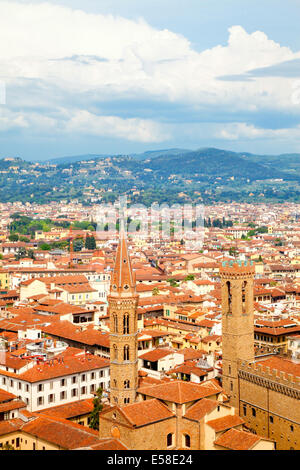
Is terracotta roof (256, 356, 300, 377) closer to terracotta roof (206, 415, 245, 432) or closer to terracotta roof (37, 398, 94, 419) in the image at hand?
terracotta roof (206, 415, 245, 432)

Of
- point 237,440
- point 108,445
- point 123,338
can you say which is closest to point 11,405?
point 123,338

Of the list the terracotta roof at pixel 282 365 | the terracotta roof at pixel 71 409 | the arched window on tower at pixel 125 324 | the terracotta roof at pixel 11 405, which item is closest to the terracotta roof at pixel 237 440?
the terracotta roof at pixel 282 365

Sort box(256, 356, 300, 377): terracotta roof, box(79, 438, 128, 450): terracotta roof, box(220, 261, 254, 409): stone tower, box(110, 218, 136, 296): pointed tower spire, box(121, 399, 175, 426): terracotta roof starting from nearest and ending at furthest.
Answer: box(79, 438, 128, 450): terracotta roof
box(121, 399, 175, 426): terracotta roof
box(256, 356, 300, 377): terracotta roof
box(110, 218, 136, 296): pointed tower spire
box(220, 261, 254, 409): stone tower

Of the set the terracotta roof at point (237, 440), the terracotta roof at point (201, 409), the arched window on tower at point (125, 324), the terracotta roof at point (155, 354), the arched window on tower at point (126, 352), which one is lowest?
the terracotta roof at point (237, 440)

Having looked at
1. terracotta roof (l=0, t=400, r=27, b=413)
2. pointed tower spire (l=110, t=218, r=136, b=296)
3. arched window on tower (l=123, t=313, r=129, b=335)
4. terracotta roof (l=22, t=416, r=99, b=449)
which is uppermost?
pointed tower spire (l=110, t=218, r=136, b=296)

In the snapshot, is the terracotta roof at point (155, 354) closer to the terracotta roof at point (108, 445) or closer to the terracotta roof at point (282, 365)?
the terracotta roof at point (282, 365)

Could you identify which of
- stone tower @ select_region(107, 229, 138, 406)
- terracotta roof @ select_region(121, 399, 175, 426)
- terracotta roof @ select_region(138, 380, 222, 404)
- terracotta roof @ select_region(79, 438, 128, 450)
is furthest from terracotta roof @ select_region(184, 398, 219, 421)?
stone tower @ select_region(107, 229, 138, 406)
